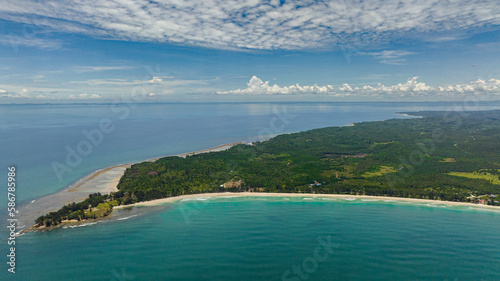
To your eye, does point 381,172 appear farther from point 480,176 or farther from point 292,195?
point 292,195

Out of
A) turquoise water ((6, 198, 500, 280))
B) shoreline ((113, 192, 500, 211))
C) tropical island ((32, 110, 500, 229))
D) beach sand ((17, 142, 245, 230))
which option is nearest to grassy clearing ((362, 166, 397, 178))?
tropical island ((32, 110, 500, 229))

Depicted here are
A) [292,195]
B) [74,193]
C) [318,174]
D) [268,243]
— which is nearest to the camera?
[268,243]

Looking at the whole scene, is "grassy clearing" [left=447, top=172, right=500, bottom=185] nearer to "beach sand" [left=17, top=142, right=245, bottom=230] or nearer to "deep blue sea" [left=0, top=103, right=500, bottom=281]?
"deep blue sea" [left=0, top=103, right=500, bottom=281]

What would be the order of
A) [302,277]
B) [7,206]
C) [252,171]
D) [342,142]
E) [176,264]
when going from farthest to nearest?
[342,142], [252,171], [7,206], [176,264], [302,277]

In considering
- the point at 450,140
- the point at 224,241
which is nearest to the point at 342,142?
the point at 450,140

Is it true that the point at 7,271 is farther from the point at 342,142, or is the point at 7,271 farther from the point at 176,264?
the point at 342,142

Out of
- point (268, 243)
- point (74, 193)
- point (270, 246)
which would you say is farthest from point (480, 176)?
point (74, 193)
